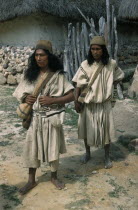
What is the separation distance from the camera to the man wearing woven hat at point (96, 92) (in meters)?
3.66

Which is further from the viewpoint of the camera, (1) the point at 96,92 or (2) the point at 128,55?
(2) the point at 128,55

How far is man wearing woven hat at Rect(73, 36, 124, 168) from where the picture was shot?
366 centimetres

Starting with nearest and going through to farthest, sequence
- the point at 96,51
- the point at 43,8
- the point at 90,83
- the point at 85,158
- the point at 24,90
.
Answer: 1. the point at 24,90
2. the point at 96,51
3. the point at 90,83
4. the point at 85,158
5. the point at 43,8

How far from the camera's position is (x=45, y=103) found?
10.3 ft

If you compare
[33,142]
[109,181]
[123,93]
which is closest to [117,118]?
[123,93]

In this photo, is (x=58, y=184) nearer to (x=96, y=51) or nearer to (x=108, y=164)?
(x=108, y=164)

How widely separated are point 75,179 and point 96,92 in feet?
3.32

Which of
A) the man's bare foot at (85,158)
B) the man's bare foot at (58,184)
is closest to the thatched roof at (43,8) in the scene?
the man's bare foot at (85,158)

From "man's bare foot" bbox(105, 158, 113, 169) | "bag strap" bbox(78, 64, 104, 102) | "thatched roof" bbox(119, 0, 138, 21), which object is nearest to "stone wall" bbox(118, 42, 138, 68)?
"thatched roof" bbox(119, 0, 138, 21)

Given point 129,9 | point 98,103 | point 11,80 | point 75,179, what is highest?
point 129,9

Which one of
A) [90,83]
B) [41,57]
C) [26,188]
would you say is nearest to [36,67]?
[41,57]

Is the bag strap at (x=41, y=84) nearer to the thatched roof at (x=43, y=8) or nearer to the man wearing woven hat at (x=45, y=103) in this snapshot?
the man wearing woven hat at (x=45, y=103)

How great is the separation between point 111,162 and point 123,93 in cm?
351

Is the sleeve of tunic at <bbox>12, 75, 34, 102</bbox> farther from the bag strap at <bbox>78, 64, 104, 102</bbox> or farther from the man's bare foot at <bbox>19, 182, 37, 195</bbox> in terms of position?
the man's bare foot at <bbox>19, 182, 37, 195</bbox>
